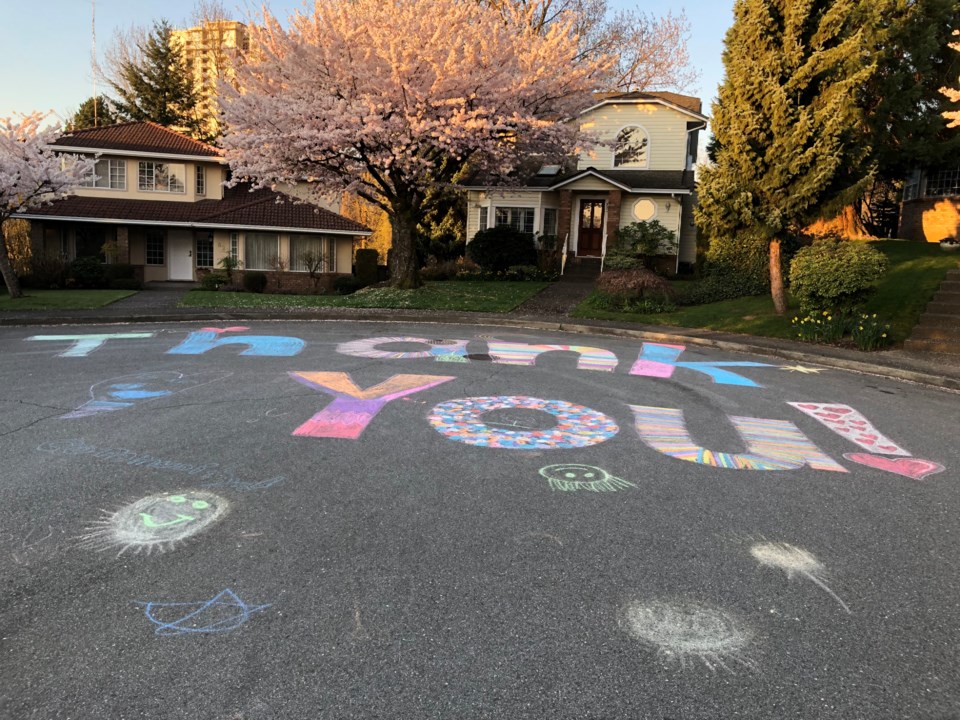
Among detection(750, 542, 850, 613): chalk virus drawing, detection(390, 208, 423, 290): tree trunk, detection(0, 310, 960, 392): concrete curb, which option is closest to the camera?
detection(750, 542, 850, 613): chalk virus drawing

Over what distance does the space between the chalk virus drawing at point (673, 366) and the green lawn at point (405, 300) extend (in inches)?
286

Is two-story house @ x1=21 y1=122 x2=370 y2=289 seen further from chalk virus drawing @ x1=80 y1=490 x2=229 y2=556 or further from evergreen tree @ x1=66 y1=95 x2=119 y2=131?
chalk virus drawing @ x1=80 y1=490 x2=229 y2=556

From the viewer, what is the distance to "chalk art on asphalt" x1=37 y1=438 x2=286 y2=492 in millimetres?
4777

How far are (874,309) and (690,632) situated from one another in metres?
15.6

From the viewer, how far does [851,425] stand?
7332 millimetres

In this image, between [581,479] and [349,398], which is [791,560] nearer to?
[581,479]

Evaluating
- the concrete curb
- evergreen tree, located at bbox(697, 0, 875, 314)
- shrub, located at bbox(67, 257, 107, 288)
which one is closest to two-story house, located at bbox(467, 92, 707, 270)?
evergreen tree, located at bbox(697, 0, 875, 314)

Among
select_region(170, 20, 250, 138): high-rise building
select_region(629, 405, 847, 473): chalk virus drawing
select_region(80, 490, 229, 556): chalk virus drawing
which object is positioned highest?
select_region(170, 20, 250, 138): high-rise building

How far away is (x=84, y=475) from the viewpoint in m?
4.84

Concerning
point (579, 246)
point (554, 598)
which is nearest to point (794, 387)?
point (554, 598)

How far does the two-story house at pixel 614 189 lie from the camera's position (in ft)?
96.9

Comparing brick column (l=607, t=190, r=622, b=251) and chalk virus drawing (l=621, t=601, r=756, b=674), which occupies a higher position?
brick column (l=607, t=190, r=622, b=251)

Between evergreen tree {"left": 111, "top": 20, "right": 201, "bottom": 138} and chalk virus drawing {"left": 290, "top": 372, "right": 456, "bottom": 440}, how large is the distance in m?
45.3

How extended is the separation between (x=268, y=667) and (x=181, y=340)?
10803mm
